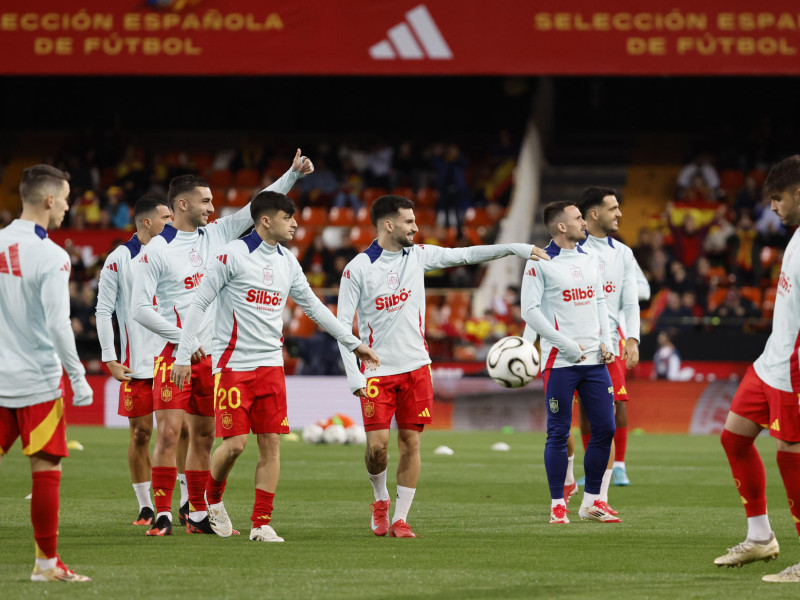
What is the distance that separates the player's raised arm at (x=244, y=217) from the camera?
8922 mm

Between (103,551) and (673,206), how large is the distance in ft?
66.0

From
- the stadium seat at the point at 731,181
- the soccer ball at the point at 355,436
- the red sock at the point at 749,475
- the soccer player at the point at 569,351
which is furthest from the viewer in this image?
the stadium seat at the point at 731,181

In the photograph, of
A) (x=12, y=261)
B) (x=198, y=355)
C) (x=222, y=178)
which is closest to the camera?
(x=12, y=261)

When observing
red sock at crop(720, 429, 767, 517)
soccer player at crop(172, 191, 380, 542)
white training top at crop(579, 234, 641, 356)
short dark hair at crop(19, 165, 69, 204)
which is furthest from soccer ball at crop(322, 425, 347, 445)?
short dark hair at crop(19, 165, 69, 204)

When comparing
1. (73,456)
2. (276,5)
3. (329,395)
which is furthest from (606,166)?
(73,456)

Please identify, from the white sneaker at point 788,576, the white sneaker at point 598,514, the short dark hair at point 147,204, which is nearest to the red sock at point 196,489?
the short dark hair at point 147,204

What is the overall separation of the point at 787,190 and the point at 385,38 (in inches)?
722

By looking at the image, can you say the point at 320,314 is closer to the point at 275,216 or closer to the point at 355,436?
the point at 275,216

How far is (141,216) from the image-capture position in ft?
30.5

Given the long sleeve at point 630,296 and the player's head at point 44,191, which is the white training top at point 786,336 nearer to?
the player's head at point 44,191

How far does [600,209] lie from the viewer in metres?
10.3

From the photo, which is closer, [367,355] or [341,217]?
[367,355]

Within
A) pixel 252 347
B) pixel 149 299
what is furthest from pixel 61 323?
pixel 149 299

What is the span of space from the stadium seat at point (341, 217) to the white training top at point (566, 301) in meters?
16.9
